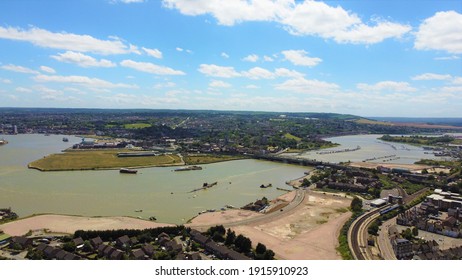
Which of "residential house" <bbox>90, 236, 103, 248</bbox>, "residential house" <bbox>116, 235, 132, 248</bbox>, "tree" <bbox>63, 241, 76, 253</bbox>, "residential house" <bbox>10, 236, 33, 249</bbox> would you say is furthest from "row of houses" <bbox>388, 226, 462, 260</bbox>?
"residential house" <bbox>10, 236, 33, 249</bbox>

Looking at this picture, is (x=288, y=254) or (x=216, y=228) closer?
(x=288, y=254)

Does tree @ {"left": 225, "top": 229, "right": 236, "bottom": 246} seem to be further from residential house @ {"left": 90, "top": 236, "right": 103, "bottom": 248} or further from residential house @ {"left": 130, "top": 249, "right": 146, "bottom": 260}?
residential house @ {"left": 90, "top": 236, "right": 103, "bottom": 248}

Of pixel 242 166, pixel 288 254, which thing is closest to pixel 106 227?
pixel 288 254

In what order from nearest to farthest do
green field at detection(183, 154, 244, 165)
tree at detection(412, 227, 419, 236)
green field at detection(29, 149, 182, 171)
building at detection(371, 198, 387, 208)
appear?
tree at detection(412, 227, 419, 236), building at detection(371, 198, 387, 208), green field at detection(29, 149, 182, 171), green field at detection(183, 154, 244, 165)

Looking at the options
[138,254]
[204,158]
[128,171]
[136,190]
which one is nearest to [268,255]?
[138,254]

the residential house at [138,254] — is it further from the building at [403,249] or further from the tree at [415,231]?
the tree at [415,231]

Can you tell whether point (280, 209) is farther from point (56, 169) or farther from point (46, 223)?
point (56, 169)
